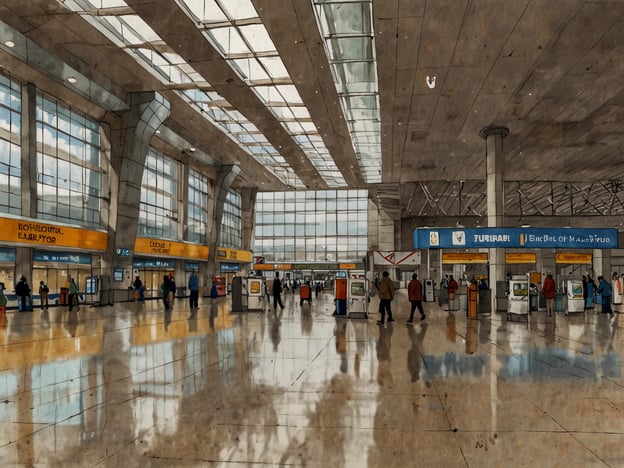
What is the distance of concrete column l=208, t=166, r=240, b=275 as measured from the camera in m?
43.7

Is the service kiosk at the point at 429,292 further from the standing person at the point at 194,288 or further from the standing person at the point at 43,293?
the standing person at the point at 43,293

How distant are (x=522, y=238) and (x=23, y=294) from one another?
21014 millimetres

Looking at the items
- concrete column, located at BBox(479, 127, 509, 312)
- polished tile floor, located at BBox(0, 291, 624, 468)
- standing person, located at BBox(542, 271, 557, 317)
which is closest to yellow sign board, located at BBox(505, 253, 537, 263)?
concrete column, located at BBox(479, 127, 509, 312)

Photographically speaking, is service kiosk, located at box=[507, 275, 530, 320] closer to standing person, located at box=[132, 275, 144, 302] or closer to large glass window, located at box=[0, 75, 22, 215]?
standing person, located at box=[132, 275, 144, 302]

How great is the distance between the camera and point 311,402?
615cm

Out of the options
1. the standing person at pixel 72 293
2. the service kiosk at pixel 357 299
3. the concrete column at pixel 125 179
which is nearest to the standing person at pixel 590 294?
the service kiosk at pixel 357 299

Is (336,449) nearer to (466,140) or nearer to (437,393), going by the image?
(437,393)

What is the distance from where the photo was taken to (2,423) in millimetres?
5379

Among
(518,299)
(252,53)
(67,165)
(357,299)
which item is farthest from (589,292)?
(67,165)

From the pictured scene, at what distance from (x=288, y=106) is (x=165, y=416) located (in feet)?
66.6

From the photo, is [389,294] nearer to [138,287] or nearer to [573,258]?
[138,287]

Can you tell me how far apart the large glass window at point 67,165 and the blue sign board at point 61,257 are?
5.61ft

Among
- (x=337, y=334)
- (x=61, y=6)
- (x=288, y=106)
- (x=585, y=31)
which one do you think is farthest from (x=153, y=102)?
(x=585, y=31)

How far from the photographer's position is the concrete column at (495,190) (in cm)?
2341
